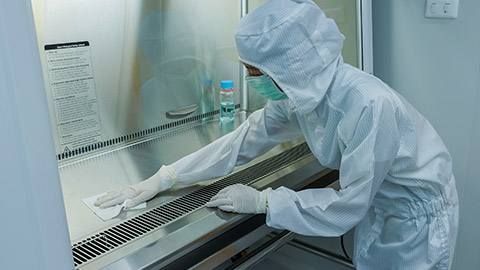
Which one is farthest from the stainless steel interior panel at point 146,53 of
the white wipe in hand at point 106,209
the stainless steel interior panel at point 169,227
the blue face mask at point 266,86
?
the blue face mask at point 266,86

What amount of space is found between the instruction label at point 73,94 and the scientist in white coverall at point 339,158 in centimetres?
35

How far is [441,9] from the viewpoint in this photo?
1.62 meters

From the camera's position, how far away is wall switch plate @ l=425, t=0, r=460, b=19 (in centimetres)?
159

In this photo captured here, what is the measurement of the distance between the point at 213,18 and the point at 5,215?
1.32 meters

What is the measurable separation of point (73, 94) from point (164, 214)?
0.55 metres

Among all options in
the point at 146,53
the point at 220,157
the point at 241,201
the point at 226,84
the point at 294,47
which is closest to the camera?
the point at 294,47

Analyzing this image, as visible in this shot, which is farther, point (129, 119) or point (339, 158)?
point (129, 119)

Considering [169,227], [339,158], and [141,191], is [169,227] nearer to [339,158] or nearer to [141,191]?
[141,191]

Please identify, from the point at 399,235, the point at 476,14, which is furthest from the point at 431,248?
the point at 476,14

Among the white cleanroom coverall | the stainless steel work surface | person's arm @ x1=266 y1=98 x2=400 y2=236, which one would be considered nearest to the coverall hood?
the white cleanroom coverall

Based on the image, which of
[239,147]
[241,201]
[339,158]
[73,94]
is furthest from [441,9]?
[73,94]

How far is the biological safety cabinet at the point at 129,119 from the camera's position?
2.01ft

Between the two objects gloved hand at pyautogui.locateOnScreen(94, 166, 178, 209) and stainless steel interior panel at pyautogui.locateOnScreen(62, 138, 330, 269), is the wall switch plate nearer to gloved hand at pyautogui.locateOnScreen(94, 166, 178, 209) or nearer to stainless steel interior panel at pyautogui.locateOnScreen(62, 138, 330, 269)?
Answer: stainless steel interior panel at pyautogui.locateOnScreen(62, 138, 330, 269)

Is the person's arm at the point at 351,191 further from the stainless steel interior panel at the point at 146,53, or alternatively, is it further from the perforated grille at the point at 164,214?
the stainless steel interior panel at the point at 146,53
